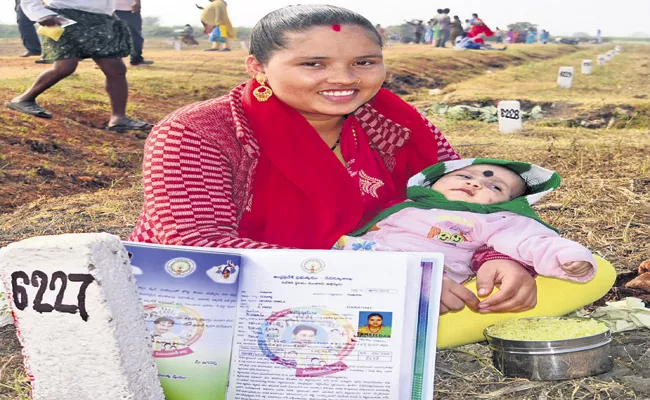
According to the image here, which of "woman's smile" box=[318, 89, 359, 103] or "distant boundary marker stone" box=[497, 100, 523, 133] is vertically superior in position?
"woman's smile" box=[318, 89, 359, 103]

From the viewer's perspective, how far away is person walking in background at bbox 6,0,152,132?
228 inches

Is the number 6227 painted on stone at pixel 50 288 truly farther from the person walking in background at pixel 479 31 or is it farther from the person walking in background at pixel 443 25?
the person walking in background at pixel 443 25

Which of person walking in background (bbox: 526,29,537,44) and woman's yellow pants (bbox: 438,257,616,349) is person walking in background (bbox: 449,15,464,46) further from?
woman's yellow pants (bbox: 438,257,616,349)

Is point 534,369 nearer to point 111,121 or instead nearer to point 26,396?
point 26,396

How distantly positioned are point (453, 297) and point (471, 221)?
0.49m

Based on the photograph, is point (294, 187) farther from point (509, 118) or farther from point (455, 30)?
point (455, 30)

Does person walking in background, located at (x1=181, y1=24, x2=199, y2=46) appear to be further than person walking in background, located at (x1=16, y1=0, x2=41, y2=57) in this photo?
Yes

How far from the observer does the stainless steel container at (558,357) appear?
84.4 inches

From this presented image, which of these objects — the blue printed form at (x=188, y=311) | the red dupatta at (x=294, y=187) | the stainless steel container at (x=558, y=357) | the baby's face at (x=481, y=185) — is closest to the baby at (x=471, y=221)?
the baby's face at (x=481, y=185)

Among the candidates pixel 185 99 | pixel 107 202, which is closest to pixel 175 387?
pixel 107 202

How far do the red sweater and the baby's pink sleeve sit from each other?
2.5 inches

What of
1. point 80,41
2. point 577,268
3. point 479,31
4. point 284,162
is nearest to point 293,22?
point 284,162

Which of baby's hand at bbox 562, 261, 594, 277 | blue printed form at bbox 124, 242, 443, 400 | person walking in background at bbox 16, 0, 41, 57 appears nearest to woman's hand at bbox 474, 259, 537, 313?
baby's hand at bbox 562, 261, 594, 277

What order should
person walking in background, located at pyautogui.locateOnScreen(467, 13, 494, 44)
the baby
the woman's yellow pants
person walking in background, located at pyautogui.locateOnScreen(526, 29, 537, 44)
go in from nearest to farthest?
the baby, the woman's yellow pants, person walking in background, located at pyautogui.locateOnScreen(467, 13, 494, 44), person walking in background, located at pyautogui.locateOnScreen(526, 29, 537, 44)
